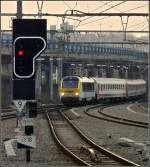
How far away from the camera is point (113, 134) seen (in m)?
24.5

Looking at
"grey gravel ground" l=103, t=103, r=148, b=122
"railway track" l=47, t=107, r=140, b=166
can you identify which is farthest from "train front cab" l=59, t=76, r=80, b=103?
"railway track" l=47, t=107, r=140, b=166

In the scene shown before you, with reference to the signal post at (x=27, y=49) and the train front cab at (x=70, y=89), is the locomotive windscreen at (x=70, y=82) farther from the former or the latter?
the signal post at (x=27, y=49)

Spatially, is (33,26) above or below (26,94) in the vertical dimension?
above

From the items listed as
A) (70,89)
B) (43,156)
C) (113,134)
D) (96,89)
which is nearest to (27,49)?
(43,156)

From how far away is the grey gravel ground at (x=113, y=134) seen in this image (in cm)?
1664

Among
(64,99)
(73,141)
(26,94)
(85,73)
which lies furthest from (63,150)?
(85,73)

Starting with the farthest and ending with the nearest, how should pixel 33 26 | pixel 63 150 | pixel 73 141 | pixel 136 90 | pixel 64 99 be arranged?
pixel 136 90 < pixel 64 99 < pixel 73 141 < pixel 63 150 < pixel 33 26

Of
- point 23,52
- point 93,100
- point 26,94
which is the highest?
point 23,52

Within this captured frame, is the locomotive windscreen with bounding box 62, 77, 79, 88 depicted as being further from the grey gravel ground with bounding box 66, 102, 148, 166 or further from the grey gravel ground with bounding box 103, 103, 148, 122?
the grey gravel ground with bounding box 66, 102, 148, 166

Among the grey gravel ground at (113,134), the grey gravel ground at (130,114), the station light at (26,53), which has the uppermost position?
the station light at (26,53)

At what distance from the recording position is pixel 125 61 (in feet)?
184

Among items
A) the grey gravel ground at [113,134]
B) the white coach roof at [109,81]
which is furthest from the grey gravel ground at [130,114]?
the white coach roof at [109,81]

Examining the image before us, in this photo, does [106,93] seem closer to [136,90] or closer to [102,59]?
[102,59]

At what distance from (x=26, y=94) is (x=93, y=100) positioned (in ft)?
146
